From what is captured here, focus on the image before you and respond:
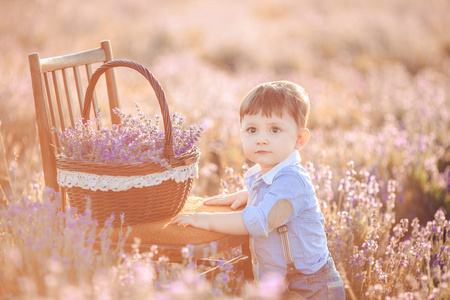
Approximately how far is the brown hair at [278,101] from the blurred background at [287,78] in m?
1.07

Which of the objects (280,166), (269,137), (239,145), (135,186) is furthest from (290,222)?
(239,145)

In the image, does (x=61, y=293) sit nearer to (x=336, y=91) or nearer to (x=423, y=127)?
(x=423, y=127)

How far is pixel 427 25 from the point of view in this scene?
45.6 feet

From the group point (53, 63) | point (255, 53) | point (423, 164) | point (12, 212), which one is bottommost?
point (423, 164)

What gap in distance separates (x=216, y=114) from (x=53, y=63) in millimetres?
3100

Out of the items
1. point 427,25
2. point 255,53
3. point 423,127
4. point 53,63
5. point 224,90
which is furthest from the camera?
point 427,25

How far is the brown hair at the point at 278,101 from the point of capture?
2.38 metres

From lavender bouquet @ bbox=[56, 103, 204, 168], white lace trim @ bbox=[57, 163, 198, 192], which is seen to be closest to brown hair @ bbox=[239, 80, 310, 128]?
lavender bouquet @ bbox=[56, 103, 204, 168]

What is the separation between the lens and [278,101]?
2377 mm

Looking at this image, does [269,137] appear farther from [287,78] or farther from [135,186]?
[287,78]

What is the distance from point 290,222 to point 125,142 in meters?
0.90

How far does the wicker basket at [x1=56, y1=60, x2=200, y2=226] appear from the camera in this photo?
7.43 feet

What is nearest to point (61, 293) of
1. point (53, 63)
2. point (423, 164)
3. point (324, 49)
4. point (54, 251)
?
point (54, 251)

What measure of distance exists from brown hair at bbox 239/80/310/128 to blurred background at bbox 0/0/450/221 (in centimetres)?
107
